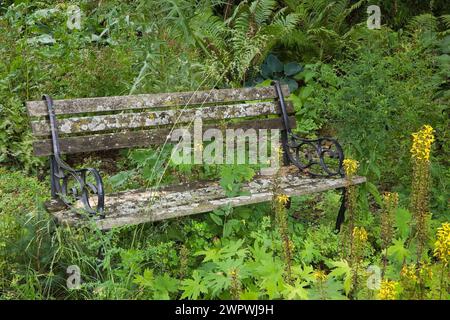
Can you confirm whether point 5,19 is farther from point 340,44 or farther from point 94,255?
point 94,255

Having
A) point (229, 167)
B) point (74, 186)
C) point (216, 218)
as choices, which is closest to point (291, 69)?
point (229, 167)

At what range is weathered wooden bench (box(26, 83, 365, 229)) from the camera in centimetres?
353

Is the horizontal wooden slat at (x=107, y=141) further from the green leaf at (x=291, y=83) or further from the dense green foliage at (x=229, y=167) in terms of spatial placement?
the green leaf at (x=291, y=83)

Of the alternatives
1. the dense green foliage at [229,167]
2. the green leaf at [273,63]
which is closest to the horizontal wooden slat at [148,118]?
the dense green foliage at [229,167]

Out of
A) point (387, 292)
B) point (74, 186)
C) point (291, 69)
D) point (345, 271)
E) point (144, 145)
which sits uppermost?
point (291, 69)

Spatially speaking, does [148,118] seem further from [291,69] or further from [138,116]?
[291,69]

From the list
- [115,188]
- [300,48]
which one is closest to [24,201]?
[115,188]

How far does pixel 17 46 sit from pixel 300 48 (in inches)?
130

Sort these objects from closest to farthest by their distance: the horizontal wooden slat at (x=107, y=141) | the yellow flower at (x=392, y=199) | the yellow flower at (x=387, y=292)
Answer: the yellow flower at (x=387, y=292) < the yellow flower at (x=392, y=199) < the horizontal wooden slat at (x=107, y=141)

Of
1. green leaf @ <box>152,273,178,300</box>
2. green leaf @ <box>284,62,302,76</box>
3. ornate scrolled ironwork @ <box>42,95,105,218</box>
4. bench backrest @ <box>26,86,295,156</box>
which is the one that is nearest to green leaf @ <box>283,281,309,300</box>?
green leaf @ <box>152,273,178,300</box>

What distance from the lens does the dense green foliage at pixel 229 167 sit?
308 centimetres

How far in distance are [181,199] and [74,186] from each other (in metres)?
0.64

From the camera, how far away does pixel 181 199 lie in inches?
150

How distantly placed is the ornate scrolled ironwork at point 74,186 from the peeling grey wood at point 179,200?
75 millimetres
